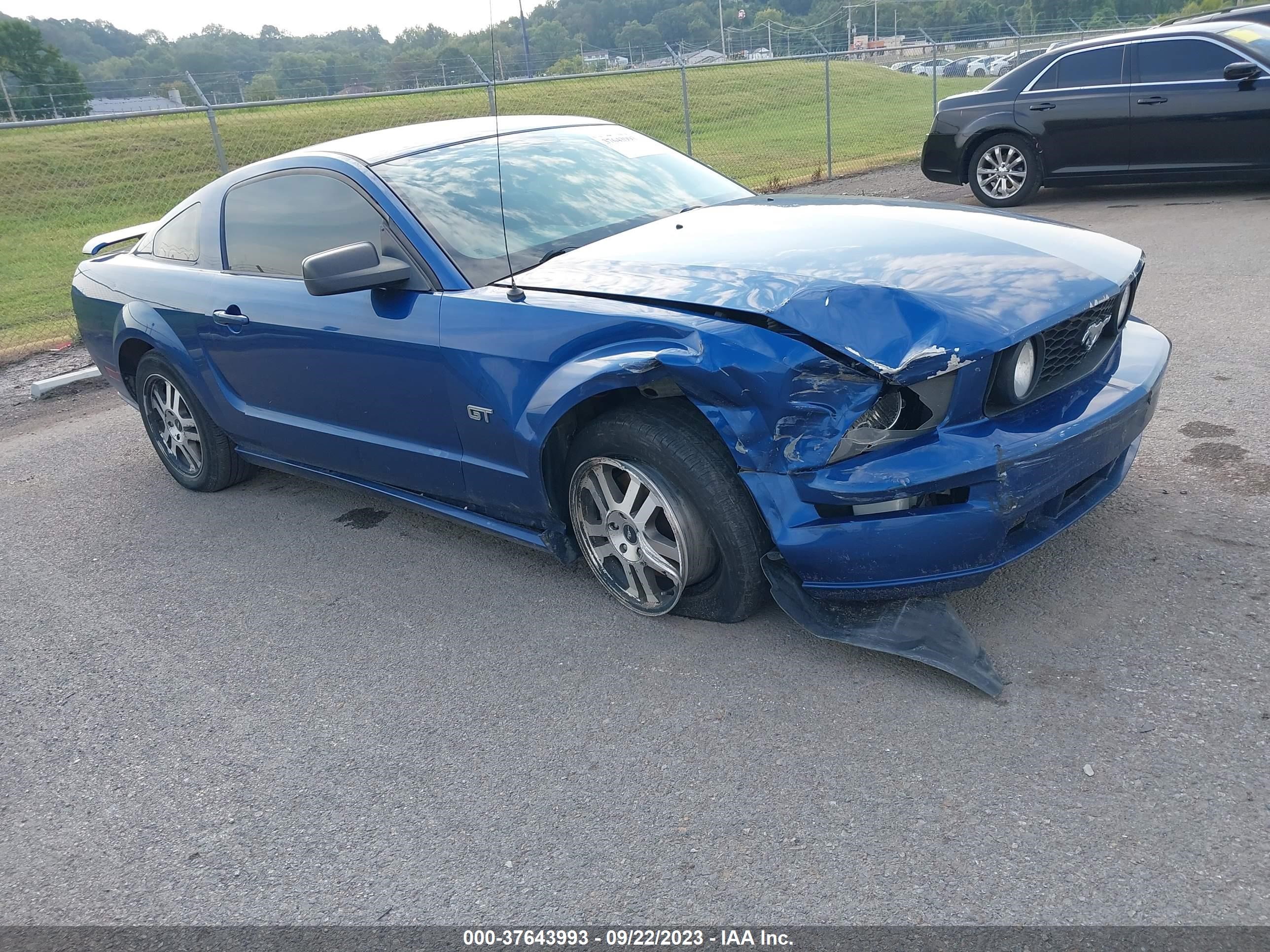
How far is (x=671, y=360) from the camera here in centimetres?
304

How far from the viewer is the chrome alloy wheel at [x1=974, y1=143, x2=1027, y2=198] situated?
1066 centimetres

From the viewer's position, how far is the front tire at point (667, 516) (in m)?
3.15

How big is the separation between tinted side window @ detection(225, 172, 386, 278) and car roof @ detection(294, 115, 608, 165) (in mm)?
163

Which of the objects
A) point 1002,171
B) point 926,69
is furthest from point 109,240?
point 926,69

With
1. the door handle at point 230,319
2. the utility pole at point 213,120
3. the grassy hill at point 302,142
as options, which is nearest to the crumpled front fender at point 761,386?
the door handle at point 230,319

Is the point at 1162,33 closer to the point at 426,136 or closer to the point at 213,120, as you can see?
the point at 426,136

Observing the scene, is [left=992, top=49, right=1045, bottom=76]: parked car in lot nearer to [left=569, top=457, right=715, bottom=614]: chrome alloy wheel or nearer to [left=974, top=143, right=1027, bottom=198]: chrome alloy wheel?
[left=974, top=143, right=1027, bottom=198]: chrome alloy wheel

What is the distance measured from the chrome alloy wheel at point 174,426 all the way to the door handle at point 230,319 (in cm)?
70

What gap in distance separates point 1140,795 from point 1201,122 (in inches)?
351

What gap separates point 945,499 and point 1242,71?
845 cm

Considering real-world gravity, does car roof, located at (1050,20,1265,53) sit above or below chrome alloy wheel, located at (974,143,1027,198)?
above

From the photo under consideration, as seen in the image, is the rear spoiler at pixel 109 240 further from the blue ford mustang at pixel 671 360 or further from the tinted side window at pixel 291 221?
the tinted side window at pixel 291 221

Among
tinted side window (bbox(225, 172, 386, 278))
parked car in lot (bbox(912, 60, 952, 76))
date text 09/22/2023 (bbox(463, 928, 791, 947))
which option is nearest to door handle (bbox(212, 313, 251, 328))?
tinted side window (bbox(225, 172, 386, 278))

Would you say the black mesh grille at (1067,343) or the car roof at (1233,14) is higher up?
the car roof at (1233,14)
